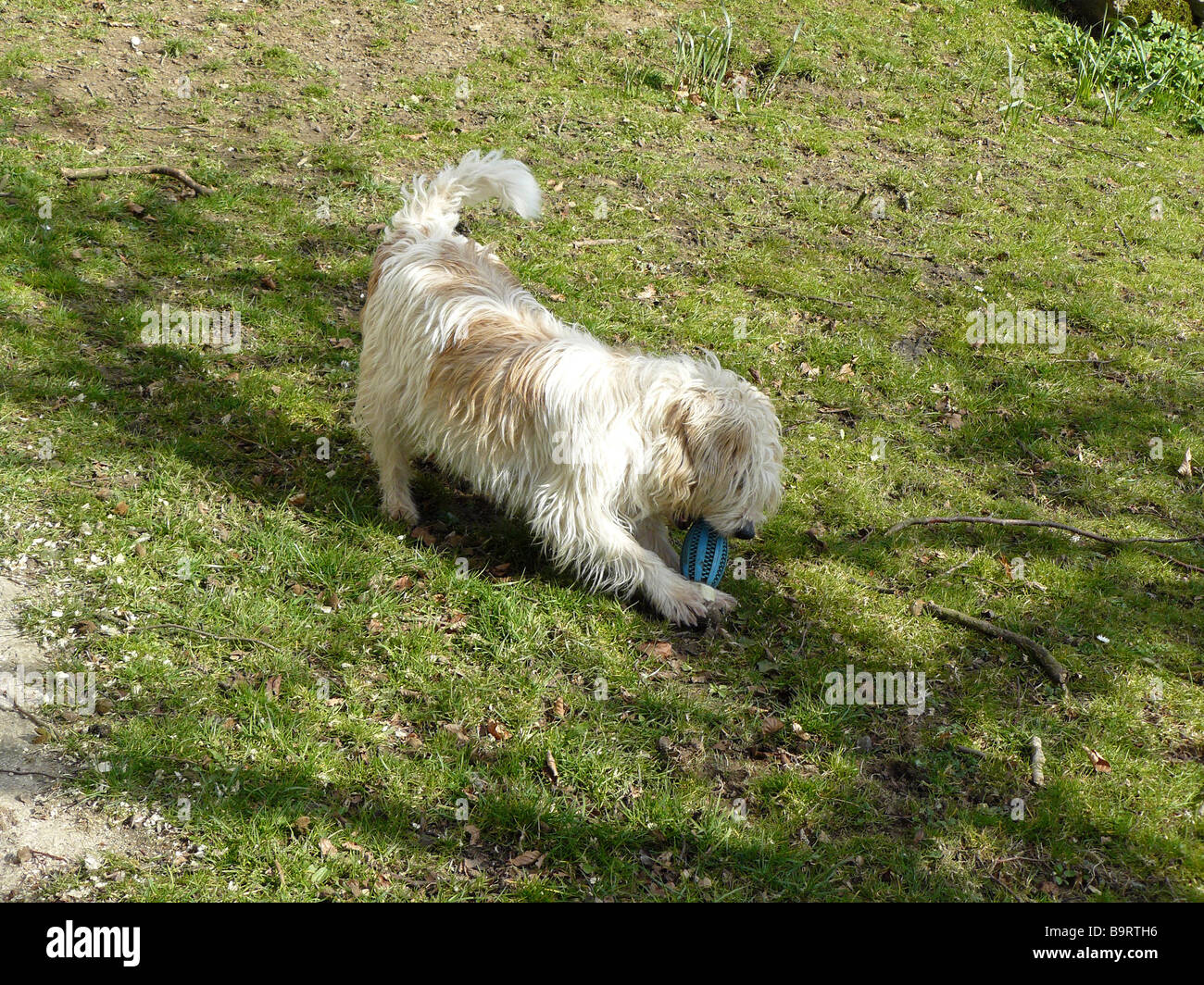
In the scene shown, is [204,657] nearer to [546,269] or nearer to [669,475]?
[669,475]

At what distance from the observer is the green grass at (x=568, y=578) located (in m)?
3.84

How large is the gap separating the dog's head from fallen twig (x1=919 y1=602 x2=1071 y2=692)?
1.17m

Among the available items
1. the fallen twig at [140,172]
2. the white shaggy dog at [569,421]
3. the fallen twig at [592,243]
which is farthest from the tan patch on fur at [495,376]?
the fallen twig at [140,172]

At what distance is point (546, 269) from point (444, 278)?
2.57 m

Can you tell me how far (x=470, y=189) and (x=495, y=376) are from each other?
4.50ft

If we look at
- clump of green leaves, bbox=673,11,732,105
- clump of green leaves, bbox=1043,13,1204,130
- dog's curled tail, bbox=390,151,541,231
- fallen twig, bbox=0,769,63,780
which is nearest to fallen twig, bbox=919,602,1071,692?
dog's curled tail, bbox=390,151,541,231

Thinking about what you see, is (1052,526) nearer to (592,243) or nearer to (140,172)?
(592,243)

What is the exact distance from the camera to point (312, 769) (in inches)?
154

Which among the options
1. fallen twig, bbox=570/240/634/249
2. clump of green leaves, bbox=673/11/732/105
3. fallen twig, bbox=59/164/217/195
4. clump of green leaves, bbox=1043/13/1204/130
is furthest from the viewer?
clump of green leaves, bbox=1043/13/1204/130

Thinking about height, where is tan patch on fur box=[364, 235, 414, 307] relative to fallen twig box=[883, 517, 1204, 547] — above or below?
above

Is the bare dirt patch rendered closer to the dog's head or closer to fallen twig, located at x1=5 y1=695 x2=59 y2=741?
fallen twig, located at x1=5 y1=695 x2=59 y2=741

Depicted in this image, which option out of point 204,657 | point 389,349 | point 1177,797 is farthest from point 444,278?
point 1177,797

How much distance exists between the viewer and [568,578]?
16.3 feet

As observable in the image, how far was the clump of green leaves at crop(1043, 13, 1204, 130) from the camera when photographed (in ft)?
35.3
